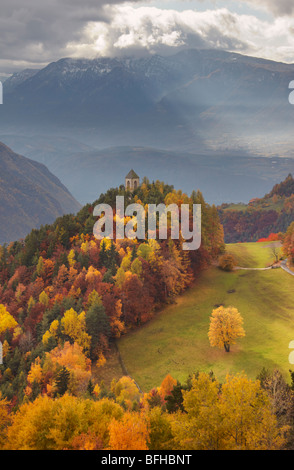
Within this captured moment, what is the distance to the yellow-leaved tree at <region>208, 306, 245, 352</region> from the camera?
63.5 meters

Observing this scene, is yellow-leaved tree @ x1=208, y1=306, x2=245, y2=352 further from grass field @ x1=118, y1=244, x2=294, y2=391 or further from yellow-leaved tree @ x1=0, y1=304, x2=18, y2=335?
yellow-leaved tree @ x1=0, y1=304, x2=18, y2=335

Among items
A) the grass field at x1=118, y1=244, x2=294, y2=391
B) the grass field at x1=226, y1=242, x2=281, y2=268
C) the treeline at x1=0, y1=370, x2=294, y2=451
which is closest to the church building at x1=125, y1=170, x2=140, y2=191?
the grass field at x1=226, y1=242, x2=281, y2=268

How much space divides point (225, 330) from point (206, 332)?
867cm

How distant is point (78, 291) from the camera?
271ft

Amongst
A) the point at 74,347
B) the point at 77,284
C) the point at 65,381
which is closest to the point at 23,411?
the point at 65,381

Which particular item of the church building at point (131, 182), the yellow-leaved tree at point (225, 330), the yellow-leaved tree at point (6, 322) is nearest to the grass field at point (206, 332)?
the yellow-leaved tree at point (225, 330)

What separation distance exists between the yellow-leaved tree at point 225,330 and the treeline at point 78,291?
19.0m

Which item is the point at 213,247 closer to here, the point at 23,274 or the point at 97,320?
the point at 97,320

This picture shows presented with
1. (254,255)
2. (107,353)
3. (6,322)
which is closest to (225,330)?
(107,353)

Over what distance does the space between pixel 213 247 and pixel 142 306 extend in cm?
3359

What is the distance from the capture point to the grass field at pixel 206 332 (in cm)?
5947

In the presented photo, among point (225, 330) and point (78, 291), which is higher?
point (78, 291)

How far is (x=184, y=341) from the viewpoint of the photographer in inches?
2729

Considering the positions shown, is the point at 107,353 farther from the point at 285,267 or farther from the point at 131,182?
the point at 131,182
